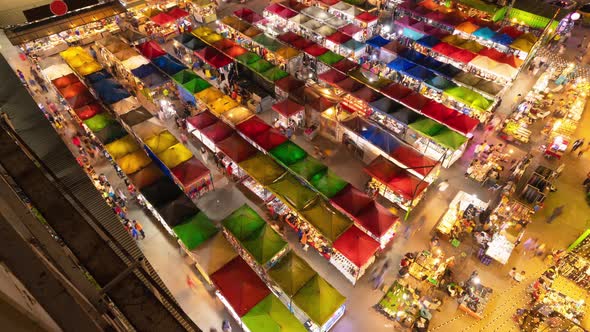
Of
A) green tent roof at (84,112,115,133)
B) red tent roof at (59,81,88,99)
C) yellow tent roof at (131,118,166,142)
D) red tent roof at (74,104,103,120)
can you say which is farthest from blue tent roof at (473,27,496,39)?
red tent roof at (59,81,88,99)

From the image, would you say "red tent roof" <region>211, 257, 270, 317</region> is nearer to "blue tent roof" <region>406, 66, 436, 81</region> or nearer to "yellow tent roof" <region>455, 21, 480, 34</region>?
"blue tent roof" <region>406, 66, 436, 81</region>

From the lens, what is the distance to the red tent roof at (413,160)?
17531 millimetres

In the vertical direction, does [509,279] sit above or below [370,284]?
above

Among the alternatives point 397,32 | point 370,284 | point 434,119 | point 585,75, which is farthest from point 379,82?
point 585,75

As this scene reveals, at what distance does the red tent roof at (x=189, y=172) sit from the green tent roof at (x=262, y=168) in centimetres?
202

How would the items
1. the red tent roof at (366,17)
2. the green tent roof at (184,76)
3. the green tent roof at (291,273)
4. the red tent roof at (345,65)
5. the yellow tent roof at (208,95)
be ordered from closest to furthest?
the green tent roof at (291,273), the yellow tent roof at (208,95), the green tent roof at (184,76), the red tent roof at (345,65), the red tent roof at (366,17)

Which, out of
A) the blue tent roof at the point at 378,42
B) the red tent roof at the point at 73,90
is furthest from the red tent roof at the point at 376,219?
the red tent roof at the point at 73,90

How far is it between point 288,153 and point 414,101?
9.08 m

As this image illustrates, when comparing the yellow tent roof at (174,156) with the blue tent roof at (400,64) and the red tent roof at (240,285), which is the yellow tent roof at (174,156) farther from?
the blue tent roof at (400,64)

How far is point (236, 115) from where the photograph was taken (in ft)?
67.7

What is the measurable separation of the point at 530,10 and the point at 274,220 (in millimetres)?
29313

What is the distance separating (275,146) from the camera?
61.5 ft

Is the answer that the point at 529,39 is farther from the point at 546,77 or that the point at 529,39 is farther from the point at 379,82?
the point at 379,82

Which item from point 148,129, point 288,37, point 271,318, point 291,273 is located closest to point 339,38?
point 288,37
